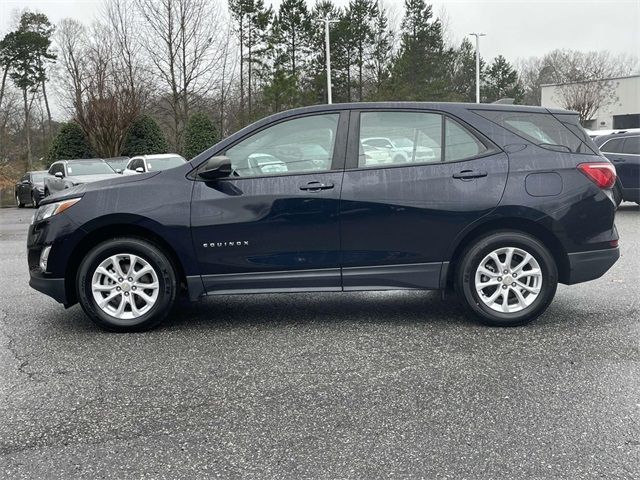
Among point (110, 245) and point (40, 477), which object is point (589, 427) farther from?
point (110, 245)

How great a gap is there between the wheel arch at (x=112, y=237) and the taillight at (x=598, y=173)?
3215 millimetres

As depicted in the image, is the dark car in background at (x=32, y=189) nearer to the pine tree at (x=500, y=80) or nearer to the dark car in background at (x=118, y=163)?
the dark car in background at (x=118, y=163)

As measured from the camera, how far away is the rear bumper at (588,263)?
486cm

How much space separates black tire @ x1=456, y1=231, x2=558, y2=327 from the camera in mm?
4805

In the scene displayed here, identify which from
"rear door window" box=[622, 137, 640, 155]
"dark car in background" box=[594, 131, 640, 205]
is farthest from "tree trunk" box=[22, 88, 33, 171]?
"rear door window" box=[622, 137, 640, 155]

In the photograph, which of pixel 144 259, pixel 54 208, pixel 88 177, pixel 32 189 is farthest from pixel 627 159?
pixel 32 189

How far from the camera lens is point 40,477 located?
269 centimetres

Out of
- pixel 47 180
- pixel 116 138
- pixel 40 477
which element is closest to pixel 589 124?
pixel 116 138

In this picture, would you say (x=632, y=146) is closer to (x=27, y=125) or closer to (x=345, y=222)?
(x=345, y=222)

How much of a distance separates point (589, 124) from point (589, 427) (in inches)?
2035

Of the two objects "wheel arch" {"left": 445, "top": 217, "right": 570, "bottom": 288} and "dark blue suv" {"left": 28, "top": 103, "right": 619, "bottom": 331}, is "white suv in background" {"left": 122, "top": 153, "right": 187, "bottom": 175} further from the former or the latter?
"wheel arch" {"left": 445, "top": 217, "right": 570, "bottom": 288}

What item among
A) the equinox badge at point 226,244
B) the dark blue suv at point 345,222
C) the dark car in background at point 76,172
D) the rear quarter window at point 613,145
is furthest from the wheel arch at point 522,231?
the dark car in background at point 76,172

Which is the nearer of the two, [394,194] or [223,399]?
[223,399]

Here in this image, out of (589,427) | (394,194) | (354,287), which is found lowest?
(589,427)
